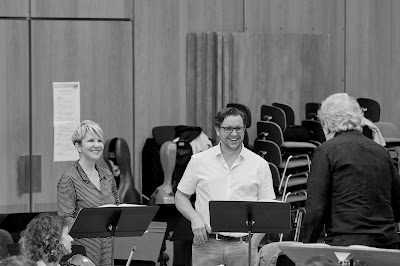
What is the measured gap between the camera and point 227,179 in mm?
6047

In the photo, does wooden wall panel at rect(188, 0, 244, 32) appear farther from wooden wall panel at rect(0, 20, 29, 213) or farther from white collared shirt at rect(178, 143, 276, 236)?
white collared shirt at rect(178, 143, 276, 236)

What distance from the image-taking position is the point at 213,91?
9453 millimetres

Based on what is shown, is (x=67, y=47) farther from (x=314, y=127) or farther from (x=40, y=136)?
(x=314, y=127)

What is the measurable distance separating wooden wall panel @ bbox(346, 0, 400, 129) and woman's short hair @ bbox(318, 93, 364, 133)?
17.3 ft

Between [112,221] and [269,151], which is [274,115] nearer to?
[269,151]

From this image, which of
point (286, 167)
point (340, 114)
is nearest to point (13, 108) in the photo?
point (286, 167)

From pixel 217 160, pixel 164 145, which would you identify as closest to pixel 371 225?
pixel 217 160

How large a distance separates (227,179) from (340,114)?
107 cm

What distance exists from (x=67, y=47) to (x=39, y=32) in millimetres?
283

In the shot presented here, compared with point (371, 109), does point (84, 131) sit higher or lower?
lower

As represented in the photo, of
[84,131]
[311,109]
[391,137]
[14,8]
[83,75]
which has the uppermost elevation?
[14,8]

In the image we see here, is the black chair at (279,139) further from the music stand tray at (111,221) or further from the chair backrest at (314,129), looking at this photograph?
the music stand tray at (111,221)

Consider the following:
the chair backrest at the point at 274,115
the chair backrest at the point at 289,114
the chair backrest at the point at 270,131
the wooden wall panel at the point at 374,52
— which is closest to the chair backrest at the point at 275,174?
the chair backrest at the point at 270,131

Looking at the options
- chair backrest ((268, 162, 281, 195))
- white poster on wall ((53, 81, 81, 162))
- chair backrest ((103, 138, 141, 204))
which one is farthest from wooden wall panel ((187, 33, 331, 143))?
white poster on wall ((53, 81, 81, 162))
